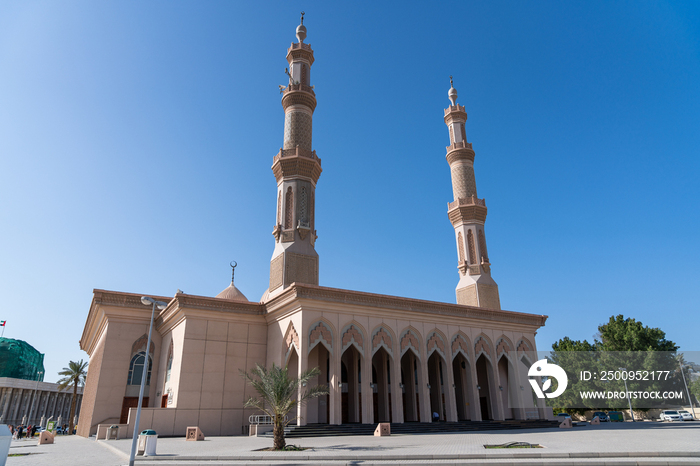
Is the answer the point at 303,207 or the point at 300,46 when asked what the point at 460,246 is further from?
the point at 300,46

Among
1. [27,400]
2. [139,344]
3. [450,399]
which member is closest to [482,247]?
[450,399]

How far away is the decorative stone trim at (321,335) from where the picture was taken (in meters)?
21.9

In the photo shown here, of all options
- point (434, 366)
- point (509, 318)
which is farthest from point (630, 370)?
point (434, 366)

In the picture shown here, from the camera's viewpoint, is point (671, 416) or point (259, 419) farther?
point (671, 416)

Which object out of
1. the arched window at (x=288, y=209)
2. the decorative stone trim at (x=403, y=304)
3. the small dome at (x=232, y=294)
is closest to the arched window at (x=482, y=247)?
the decorative stone trim at (x=403, y=304)

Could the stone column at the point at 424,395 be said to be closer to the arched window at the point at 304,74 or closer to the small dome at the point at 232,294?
the small dome at the point at 232,294

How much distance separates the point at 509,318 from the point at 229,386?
685 inches

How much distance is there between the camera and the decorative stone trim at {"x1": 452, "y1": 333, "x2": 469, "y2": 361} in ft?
86.3

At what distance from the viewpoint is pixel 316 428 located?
20125mm

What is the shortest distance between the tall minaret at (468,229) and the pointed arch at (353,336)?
11.4m

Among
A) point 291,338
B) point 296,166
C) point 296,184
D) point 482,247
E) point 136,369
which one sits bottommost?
point 136,369

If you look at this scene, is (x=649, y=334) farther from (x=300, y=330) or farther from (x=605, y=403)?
(x=300, y=330)

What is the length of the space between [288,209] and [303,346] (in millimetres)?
9479

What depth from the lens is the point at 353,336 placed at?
2320cm
